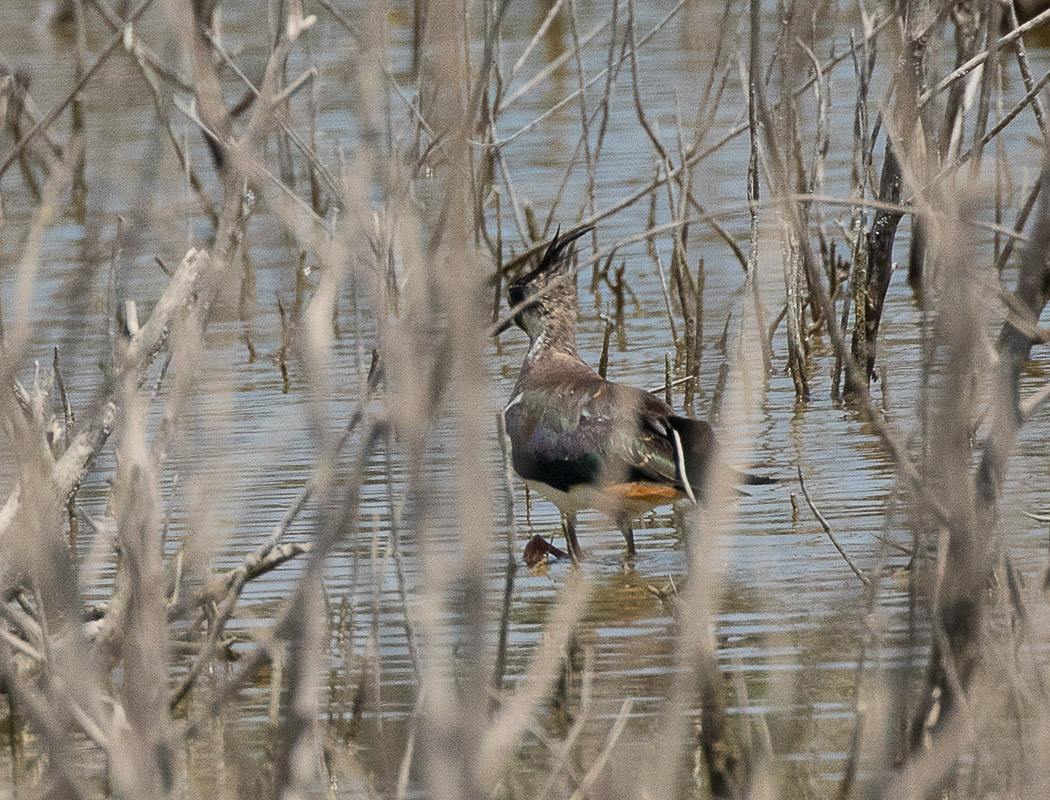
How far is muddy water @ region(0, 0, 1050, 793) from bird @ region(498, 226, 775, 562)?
0.58 feet

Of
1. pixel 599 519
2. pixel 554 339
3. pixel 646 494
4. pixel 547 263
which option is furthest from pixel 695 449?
pixel 554 339

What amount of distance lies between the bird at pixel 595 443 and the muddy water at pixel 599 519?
0.18m

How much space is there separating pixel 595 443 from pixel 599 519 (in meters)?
0.56

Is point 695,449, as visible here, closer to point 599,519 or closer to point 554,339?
point 599,519

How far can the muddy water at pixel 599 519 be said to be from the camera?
106 inches

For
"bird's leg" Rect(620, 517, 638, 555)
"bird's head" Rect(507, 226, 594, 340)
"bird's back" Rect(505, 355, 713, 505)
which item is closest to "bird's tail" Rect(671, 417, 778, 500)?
"bird's back" Rect(505, 355, 713, 505)

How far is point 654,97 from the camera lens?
1258 cm

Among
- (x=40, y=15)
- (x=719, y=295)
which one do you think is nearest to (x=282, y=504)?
(x=719, y=295)

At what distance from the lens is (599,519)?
18.9 ft

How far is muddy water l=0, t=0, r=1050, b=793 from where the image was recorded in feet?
8.82

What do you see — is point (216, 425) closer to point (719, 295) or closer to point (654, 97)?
point (719, 295)

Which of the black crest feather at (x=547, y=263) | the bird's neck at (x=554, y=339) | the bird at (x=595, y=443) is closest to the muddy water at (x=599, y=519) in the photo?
the bird at (x=595, y=443)

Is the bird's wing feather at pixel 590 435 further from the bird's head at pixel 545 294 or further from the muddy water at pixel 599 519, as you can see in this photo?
the bird's head at pixel 545 294

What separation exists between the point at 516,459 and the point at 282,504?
3.09 ft
